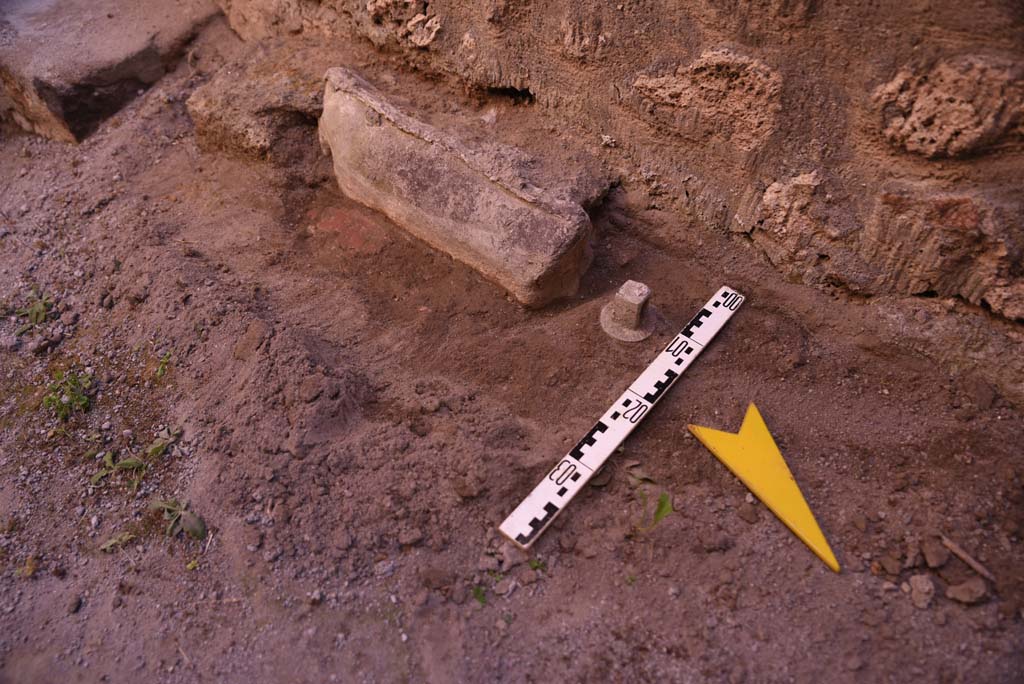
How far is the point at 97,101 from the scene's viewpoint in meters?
3.96

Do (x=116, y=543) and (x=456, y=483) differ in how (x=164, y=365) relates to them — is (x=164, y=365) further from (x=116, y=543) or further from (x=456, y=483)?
(x=456, y=483)

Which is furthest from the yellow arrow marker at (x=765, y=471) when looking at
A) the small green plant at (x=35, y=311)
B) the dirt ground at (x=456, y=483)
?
the small green plant at (x=35, y=311)

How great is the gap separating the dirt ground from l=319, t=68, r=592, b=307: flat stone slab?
0.14m

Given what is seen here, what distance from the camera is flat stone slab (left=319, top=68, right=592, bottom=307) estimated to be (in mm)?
2695

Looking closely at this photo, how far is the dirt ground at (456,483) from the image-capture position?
204cm

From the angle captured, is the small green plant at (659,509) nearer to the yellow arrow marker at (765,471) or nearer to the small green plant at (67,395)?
the yellow arrow marker at (765,471)

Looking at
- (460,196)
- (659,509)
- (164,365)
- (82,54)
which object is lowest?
(659,509)

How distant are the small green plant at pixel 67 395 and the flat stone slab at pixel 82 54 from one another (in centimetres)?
192

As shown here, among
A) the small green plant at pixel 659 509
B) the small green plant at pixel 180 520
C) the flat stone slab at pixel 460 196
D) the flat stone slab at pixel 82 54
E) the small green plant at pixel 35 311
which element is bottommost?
the small green plant at pixel 659 509

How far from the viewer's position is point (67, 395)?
2.69m

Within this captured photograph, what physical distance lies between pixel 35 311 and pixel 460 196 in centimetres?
200

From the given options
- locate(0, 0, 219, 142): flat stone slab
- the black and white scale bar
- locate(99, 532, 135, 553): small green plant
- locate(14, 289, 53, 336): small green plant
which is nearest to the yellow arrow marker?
the black and white scale bar

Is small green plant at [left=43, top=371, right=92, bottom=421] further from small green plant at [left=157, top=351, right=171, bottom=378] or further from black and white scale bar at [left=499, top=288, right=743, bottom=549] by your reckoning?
black and white scale bar at [left=499, top=288, right=743, bottom=549]

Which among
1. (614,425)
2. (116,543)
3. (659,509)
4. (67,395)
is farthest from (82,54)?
(659,509)
